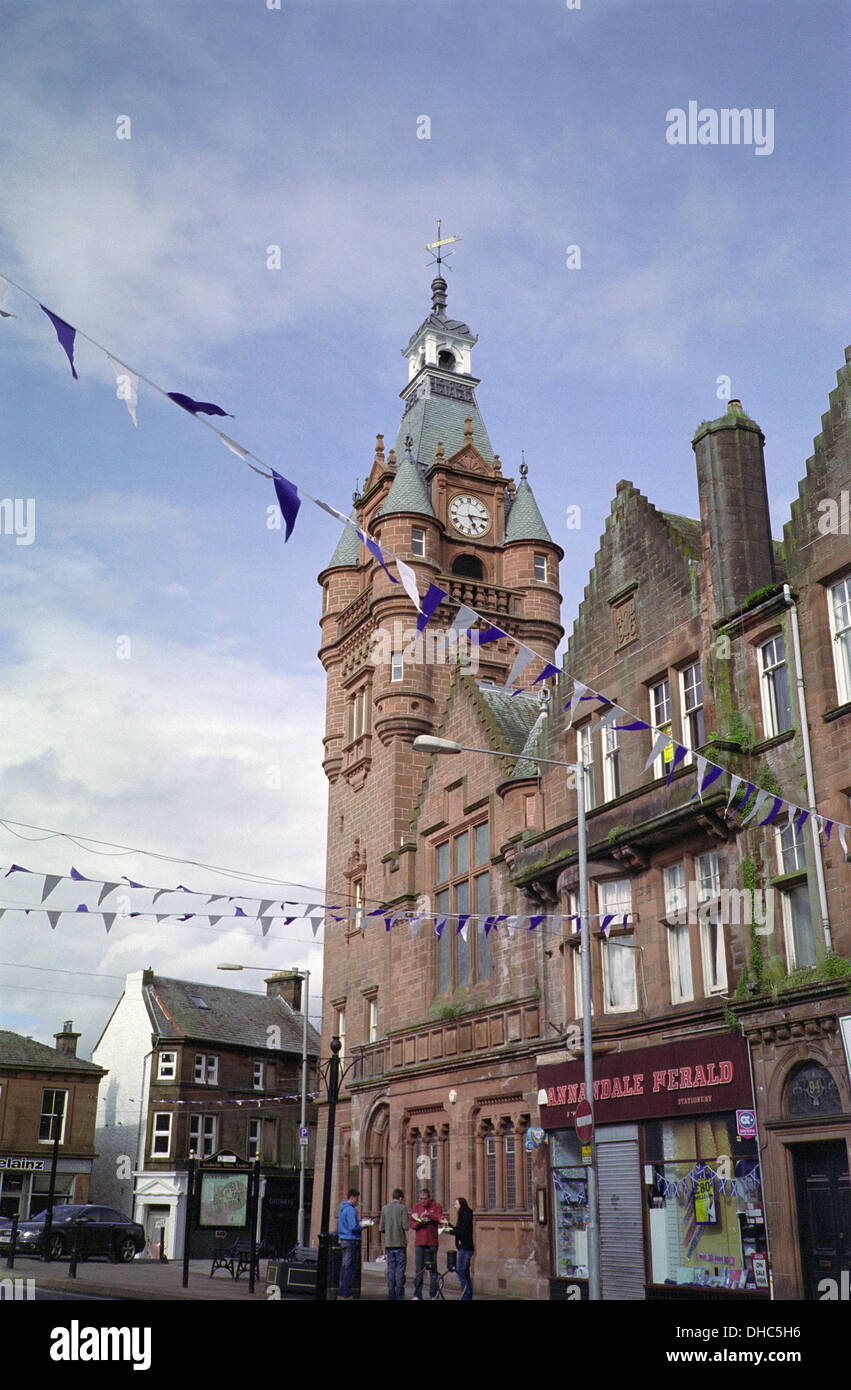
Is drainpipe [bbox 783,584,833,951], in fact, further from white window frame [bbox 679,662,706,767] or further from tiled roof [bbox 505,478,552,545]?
tiled roof [bbox 505,478,552,545]

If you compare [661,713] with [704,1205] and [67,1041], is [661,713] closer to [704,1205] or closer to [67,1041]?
[704,1205]

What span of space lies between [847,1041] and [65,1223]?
27.4m

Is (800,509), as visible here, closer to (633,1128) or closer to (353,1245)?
(633,1128)

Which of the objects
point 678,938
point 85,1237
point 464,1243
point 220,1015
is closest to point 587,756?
point 678,938

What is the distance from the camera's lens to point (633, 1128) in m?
23.7

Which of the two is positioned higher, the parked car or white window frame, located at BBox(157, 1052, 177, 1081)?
white window frame, located at BBox(157, 1052, 177, 1081)

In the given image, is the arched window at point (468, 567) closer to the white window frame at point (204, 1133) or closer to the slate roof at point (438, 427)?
the slate roof at point (438, 427)

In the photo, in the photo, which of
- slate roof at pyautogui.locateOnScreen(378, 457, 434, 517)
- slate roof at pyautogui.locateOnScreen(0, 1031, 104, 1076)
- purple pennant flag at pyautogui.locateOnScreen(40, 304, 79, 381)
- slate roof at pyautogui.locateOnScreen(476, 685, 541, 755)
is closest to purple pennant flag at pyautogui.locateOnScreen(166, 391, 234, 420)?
purple pennant flag at pyautogui.locateOnScreen(40, 304, 79, 381)

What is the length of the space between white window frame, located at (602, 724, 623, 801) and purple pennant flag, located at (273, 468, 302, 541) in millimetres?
14297

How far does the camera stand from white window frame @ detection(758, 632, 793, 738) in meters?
22.2

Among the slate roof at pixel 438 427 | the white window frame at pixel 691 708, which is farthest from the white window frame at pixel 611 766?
the slate roof at pixel 438 427

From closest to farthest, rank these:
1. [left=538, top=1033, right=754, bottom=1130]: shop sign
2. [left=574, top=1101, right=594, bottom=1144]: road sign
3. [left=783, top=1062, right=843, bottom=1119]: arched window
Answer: [left=783, top=1062, right=843, bottom=1119]: arched window → [left=574, top=1101, right=594, bottom=1144]: road sign → [left=538, top=1033, right=754, bottom=1130]: shop sign

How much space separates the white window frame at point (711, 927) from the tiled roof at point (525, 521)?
24.1 meters
